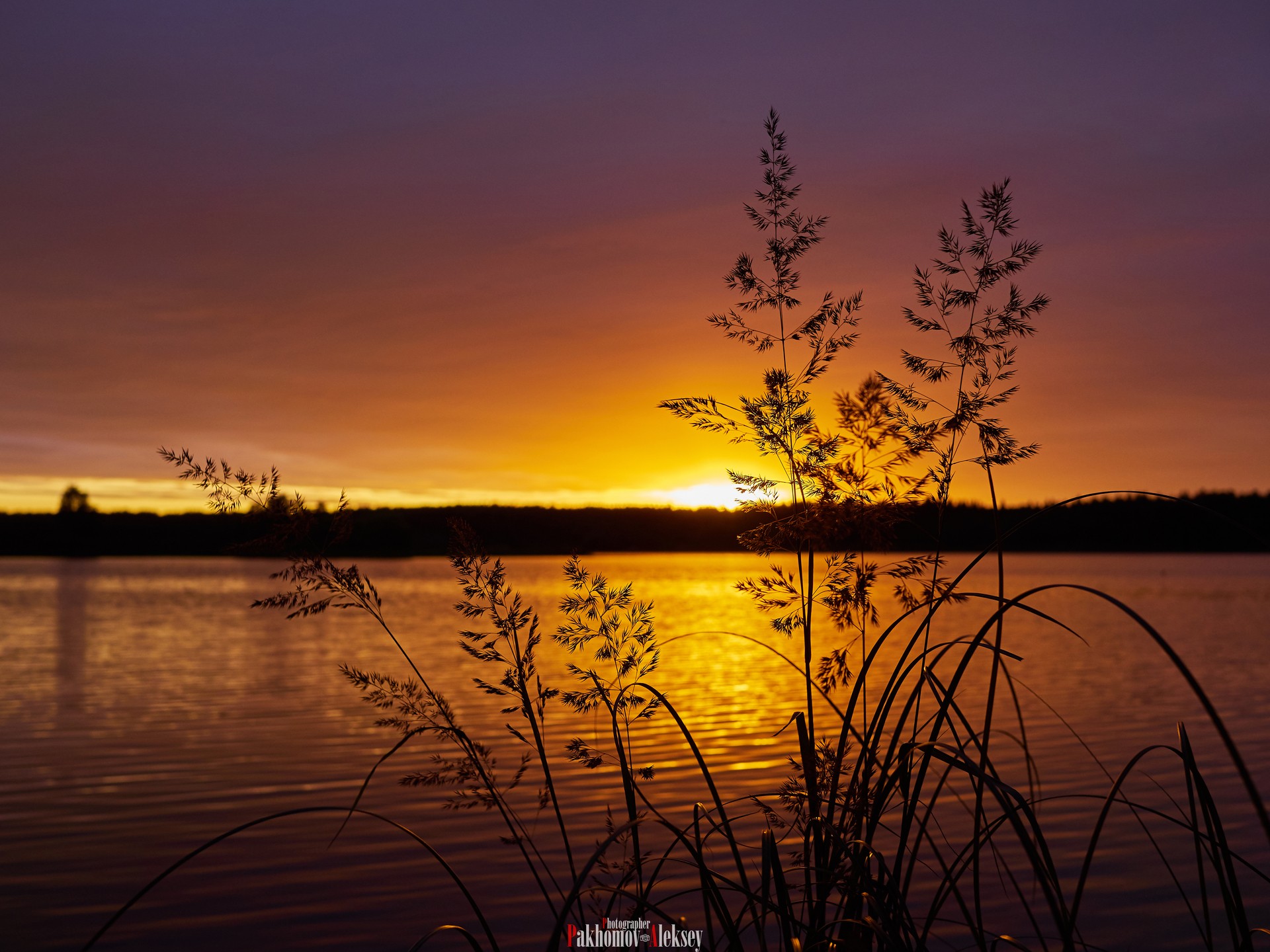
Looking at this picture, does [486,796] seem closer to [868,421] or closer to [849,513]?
[849,513]

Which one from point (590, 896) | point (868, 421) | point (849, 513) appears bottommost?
→ point (590, 896)

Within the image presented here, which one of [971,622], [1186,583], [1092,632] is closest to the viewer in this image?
[1092,632]

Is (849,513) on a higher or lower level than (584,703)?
higher

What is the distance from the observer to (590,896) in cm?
350

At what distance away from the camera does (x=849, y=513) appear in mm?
3258

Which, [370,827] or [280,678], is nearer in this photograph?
[370,827]

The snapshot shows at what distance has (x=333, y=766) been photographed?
42.8 ft

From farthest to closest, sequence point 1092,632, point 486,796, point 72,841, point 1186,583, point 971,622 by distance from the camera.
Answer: point 1186,583 → point 971,622 → point 1092,632 → point 72,841 → point 486,796

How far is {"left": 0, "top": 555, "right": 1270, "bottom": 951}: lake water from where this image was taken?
7.95m

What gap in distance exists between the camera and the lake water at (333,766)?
7949 mm

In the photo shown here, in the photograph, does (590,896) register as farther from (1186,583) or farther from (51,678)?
(1186,583)

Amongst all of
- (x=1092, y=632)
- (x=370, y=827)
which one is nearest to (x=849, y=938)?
(x=370, y=827)

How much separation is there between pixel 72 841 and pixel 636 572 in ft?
264

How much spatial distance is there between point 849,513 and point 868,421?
40 centimetres
